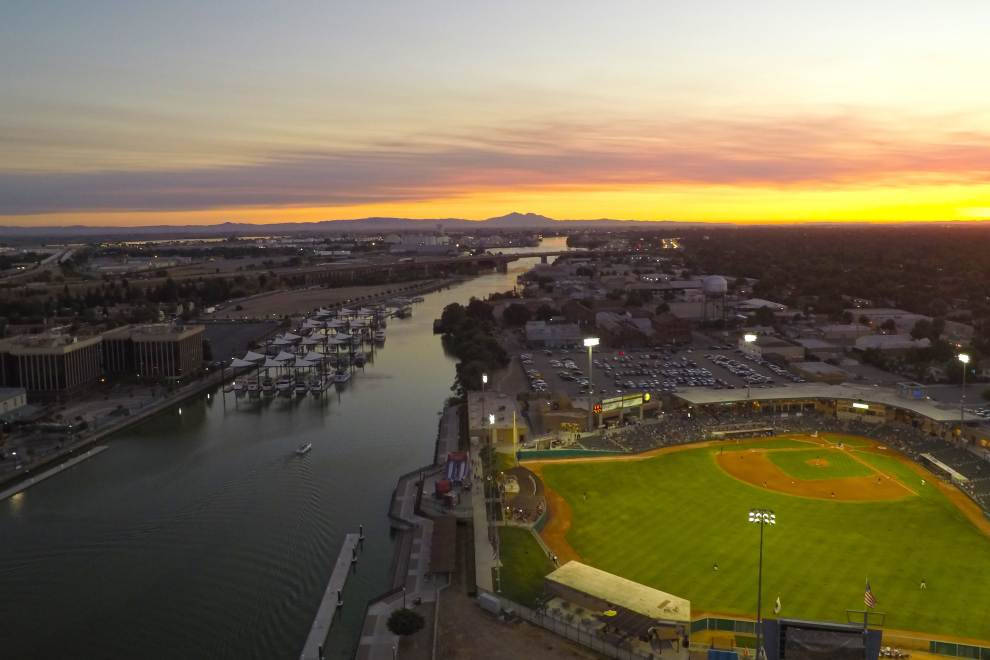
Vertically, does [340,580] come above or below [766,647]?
below

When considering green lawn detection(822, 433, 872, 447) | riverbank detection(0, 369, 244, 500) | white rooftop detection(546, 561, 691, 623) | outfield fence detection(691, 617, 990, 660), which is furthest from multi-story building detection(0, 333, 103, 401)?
green lawn detection(822, 433, 872, 447)

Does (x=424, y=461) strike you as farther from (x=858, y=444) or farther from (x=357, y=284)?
(x=357, y=284)

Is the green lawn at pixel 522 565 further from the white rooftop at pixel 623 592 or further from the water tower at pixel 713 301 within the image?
the water tower at pixel 713 301

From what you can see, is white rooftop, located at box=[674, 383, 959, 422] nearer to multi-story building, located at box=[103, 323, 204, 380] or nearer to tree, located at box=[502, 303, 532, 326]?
multi-story building, located at box=[103, 323, 204, 380]

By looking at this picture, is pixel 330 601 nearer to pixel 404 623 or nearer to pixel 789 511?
pixel 404 623

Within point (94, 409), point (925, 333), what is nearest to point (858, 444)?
point (925, 333)

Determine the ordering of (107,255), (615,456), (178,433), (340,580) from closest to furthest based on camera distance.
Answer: (340,580) < (615,456) < (178,433) < (107,255)

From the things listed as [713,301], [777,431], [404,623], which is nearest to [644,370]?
[777,431]
